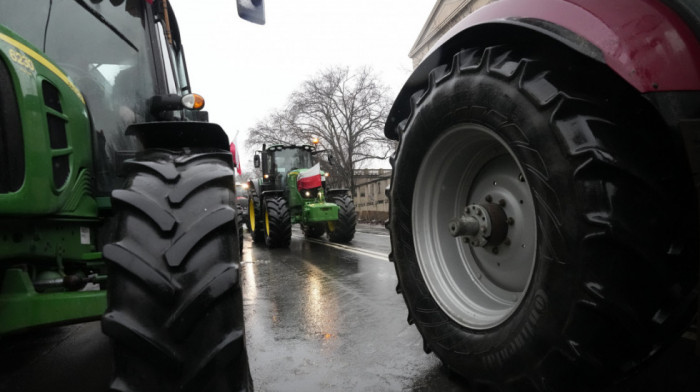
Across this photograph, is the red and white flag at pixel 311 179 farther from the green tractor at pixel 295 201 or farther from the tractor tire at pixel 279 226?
the tractor tire at pixel 279 226

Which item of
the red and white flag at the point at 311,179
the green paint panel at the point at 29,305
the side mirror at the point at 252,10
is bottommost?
the green paint panel at the point at 29,305

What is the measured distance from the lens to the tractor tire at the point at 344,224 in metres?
9.08

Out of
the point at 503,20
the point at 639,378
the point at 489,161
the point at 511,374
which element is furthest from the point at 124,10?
the point at 639,378

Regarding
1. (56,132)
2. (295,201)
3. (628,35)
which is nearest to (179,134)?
(56,132)

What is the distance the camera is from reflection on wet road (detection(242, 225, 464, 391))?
198cm

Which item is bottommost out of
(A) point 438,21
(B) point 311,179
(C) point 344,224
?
(C) point 344,224

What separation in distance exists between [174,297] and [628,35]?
1.60 meters

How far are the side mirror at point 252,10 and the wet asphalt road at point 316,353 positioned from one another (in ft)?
6.37

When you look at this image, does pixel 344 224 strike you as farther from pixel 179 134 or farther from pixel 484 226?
pixel 484 226

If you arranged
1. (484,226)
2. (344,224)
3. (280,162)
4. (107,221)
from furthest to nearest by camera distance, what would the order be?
(280,162) < (344,224) < (107,221) < (484,226)

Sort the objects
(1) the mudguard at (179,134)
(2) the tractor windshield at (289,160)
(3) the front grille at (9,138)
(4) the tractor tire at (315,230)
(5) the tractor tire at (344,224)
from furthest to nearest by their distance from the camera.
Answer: (2) the tractor windshield at (289,160), (4) the tractor tire at (315,230), (5) the tractor tire at (344,224), (1) the mudguard at (179,134), (3) the front grille at (9,138)

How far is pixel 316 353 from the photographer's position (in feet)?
7.80

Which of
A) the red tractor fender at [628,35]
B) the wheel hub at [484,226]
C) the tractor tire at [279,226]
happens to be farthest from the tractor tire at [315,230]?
the red tractor fender at [628,35]

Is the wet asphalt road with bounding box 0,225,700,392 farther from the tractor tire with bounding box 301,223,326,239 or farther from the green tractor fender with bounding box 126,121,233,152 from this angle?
the tractor tire with bounding box 301,223,326,239
